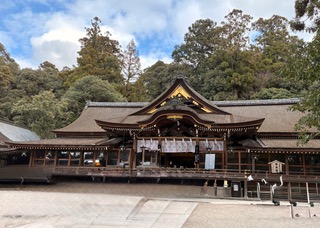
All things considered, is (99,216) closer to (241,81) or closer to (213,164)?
(213,164)

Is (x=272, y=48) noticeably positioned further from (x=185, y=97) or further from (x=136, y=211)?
(x=136, y=211)

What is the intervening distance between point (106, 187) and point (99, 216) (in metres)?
5.48

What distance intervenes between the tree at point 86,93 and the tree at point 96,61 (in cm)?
687

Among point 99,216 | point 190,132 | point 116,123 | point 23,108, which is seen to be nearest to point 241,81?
point 190,132

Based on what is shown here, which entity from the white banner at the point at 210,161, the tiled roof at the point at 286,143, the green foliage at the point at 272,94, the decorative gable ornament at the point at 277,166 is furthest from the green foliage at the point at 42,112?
the green foliage at the point at 272,94

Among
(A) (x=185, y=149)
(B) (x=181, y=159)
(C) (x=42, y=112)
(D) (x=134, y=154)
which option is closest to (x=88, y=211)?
(D) (x=134, y=154)

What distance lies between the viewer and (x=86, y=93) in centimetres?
3180

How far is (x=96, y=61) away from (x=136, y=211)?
34.2m

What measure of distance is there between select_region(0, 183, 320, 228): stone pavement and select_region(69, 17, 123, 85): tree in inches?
1088

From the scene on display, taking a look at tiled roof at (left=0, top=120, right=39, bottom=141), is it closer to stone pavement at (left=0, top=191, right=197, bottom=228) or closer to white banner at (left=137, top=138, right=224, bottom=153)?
stone pavement at (left=0, top=191, right=197, bottom=228)

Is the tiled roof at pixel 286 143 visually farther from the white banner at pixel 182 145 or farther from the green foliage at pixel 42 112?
the green foliage at pixel 42 112

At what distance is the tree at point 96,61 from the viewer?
39.5 meters

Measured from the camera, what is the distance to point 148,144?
54.0ft

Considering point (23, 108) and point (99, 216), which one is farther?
point (23, 108)
